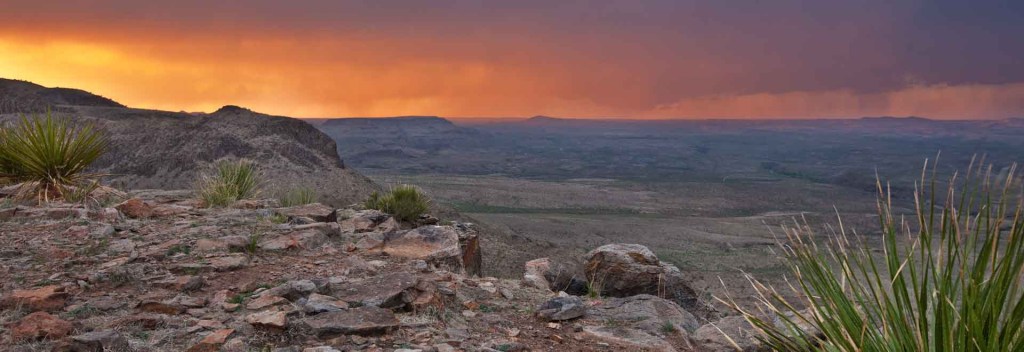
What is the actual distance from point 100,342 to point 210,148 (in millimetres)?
30860

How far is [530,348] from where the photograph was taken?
19.4ft

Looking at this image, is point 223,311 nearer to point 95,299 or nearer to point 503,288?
point 95,299

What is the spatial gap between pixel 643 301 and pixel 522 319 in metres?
1.70

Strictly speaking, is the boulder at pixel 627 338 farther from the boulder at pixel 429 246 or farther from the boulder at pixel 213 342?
the boulder at pixel 213 342

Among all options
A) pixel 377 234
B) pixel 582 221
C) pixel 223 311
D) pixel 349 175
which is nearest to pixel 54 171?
pixel 377 234

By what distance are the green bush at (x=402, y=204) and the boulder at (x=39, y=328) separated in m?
8.68

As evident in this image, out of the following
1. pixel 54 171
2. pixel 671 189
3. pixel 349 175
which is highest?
pixel 54 171

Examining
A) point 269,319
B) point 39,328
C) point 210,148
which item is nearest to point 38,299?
point 39,328

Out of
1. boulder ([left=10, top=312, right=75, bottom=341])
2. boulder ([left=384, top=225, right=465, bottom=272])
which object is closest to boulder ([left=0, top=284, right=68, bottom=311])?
boulder ([left=10, top=312, right=75, bottom=341])

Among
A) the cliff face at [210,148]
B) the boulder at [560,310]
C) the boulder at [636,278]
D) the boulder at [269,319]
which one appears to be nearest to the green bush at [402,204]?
the boulder at [636,278]

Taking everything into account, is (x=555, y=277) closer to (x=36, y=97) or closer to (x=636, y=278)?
(x=636, y=278)

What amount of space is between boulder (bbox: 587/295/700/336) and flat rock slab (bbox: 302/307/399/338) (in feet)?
7.69

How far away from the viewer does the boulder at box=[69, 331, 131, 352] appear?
470 cm

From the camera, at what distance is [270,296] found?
6.39 metres
